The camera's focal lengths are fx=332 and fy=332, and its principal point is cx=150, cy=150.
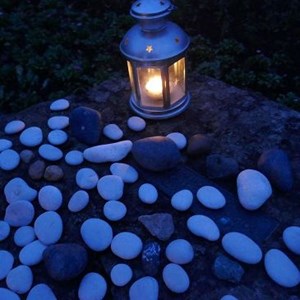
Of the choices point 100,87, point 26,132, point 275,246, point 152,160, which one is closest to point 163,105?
point 152,160

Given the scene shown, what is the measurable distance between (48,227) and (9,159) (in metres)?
0.48

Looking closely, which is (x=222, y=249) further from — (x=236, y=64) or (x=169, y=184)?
(x=236, y=64)

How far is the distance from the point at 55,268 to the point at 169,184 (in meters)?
0.57

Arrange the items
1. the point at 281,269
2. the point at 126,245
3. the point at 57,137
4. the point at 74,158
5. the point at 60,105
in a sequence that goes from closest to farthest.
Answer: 1. the point at 281,269
2. the point at 126,245
3. the point at 74,158
4. the point at 57,137
5. the point at 60,105

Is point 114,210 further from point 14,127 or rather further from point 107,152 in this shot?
point 14,127

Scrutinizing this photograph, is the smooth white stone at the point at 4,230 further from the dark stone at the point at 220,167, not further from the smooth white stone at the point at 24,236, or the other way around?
the dark stone at the point at 220,167

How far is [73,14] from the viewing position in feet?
9.69

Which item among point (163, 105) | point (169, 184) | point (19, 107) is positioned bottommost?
point (19, 107)

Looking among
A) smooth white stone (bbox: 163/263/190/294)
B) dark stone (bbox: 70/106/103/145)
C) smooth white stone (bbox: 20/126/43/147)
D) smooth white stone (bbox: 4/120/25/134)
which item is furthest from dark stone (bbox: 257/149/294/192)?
smooth white stone (bbox: 4/120/25/134)

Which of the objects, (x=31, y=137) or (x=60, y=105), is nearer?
(x=31, y=137)

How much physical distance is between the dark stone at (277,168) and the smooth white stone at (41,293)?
970mm

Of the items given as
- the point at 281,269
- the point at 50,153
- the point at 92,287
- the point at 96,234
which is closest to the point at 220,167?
the point at 281,269

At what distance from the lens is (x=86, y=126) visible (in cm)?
168

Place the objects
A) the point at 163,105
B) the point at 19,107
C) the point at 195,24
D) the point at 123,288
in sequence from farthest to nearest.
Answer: the point at 195,24, the point at 19,107, the point at 163,105, the point at 123,288
